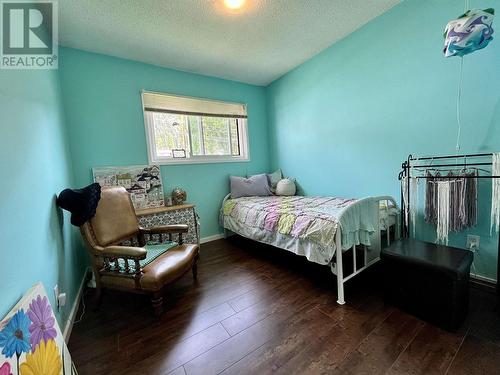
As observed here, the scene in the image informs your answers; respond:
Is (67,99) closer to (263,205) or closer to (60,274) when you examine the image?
(60,274)

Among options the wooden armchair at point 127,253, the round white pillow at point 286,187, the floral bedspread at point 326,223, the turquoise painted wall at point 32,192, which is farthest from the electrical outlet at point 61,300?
the round white pillow at point 286,187

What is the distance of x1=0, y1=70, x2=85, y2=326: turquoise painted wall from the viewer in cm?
95

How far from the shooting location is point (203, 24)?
213 cm

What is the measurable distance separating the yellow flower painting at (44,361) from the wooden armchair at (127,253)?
2.03 ft

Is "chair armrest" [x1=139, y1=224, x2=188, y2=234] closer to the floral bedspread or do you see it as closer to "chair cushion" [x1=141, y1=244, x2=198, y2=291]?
"chair cushion" [x1=141, y1=244, x2=198, y2=291]

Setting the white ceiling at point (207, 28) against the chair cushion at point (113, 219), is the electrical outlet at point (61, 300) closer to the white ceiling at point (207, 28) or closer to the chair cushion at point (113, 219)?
the chair cushion at point (113, 219)

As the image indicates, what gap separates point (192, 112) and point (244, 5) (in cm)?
156

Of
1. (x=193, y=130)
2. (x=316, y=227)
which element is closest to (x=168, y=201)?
(x=193, y=130)

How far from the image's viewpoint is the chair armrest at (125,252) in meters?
1.56

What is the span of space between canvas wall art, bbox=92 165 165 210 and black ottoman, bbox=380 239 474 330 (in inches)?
104

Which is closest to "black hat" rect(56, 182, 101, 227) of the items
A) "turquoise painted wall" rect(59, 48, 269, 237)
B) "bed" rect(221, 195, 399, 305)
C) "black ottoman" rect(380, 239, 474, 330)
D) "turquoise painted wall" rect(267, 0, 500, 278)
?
"turquoise painted wall" rect(59, 48, 269, 237)

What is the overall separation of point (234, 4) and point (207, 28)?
0.43 meters

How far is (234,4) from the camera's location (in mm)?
1885

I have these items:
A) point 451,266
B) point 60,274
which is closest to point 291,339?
point 451,266
